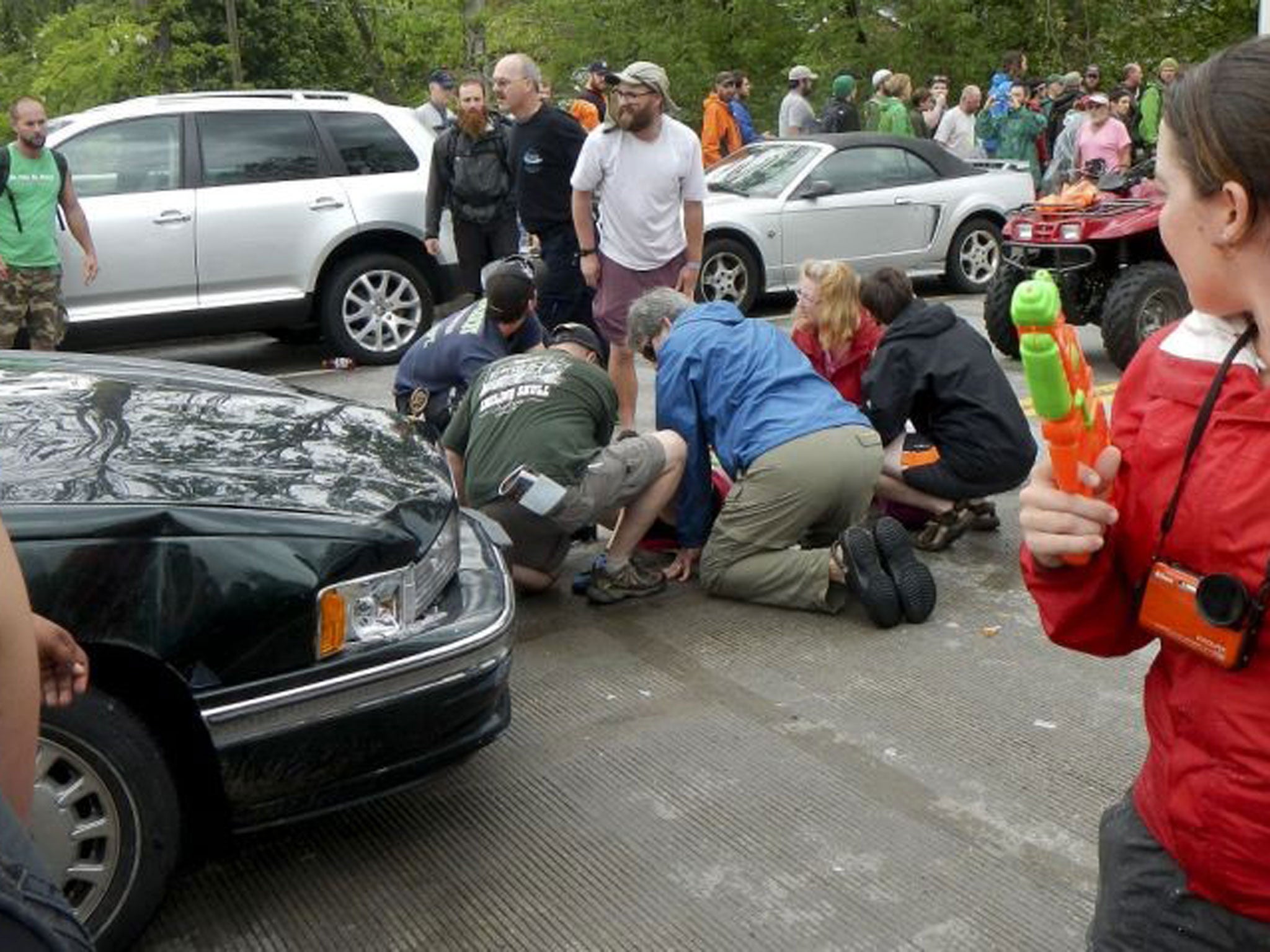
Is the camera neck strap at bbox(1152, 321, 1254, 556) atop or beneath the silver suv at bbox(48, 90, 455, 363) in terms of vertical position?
atop

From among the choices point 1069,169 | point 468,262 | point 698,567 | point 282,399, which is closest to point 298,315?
point 468,262

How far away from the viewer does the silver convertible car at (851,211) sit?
1087 centimetres

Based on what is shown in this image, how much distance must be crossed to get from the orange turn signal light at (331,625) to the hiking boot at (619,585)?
2117mm

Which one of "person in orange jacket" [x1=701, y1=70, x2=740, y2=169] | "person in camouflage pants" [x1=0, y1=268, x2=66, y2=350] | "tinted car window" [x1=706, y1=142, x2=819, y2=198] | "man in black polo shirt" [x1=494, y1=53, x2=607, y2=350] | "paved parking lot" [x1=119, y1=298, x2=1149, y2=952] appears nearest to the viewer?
"paved parking lot" [x1=119, y1=298, x2=1149, y2=952]

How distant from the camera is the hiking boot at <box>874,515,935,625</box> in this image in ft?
15.8

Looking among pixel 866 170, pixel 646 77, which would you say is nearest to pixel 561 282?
pixel 646 77

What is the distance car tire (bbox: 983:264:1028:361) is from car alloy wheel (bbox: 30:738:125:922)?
675 centimetres

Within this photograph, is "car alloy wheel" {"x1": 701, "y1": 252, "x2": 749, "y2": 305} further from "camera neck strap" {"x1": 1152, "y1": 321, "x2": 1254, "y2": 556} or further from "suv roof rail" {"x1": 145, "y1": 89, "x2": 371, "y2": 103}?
"camera neck strap" {"x1": 1152, "y1": 321, "x2": 1254, "y2": 556}

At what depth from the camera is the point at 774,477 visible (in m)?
5.04

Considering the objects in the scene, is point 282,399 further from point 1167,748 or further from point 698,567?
point 1167,748

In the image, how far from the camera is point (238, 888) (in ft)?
11.0

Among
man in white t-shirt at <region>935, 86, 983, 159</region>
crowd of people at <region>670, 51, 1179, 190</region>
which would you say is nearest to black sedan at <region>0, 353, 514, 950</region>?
crowd of people at <region>670, 51, 1179, 190</region>

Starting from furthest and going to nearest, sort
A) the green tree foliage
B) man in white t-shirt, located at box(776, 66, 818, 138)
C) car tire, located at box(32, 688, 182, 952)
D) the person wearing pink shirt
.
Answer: the green tree foliage < man in white t-shirt, located at box(776, 66, 818, 138) < the person wearing pink shirt < car tire, located at box(32, 688, 182, 952)

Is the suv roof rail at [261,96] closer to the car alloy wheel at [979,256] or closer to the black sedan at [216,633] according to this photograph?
the car alloy wheel at [979,256]
